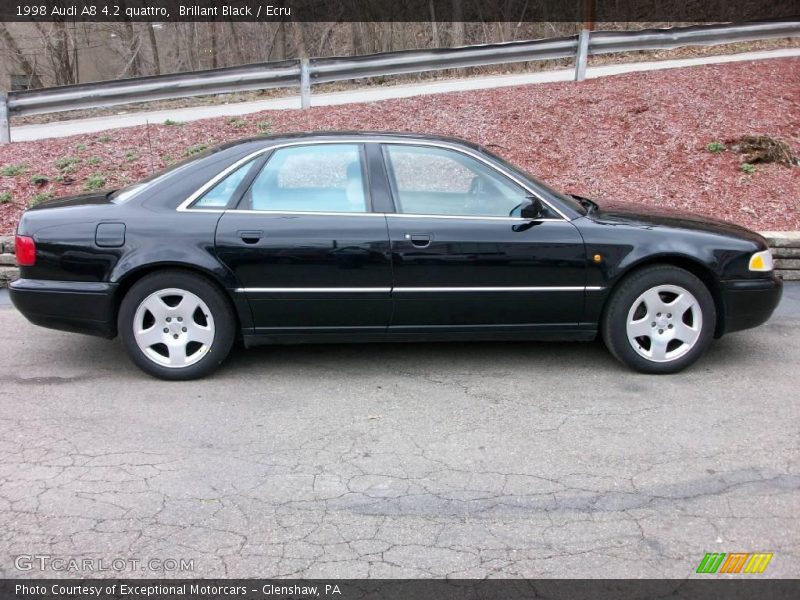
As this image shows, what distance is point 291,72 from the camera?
37.6ft

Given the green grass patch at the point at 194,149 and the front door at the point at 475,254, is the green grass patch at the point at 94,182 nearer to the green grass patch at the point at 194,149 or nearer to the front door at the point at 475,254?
the green grass patch at the point at 194,149

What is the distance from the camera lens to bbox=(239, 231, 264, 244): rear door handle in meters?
4.67

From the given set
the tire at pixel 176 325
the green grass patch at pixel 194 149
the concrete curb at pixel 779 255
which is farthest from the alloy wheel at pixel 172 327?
the green grass patch at pixel 194 149

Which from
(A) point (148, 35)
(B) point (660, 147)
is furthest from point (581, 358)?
(A) point (148, 35)

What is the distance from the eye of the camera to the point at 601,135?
9.90m

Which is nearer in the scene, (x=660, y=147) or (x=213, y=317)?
(x=213, y=317)

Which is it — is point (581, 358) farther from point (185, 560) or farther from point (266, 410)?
point (185, 560)

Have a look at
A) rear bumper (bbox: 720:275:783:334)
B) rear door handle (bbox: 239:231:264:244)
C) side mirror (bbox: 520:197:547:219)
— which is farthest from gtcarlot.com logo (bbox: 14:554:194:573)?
rear bumper (bbox: 720:275:783:334)

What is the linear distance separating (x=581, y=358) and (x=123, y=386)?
3054 mm

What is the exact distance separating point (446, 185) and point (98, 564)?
10.0 feet

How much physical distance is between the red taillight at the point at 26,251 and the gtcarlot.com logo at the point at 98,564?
7.59ft

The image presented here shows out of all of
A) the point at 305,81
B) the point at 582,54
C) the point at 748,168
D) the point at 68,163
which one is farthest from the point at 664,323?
the point at 582,54

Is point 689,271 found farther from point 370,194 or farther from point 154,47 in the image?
point 154,47

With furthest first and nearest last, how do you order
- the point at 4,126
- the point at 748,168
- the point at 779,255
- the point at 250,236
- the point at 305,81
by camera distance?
the point at 305,81
the point at 4,126
the point at 748,168
the point at 779,255
the point at 250,236
